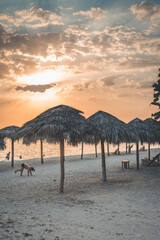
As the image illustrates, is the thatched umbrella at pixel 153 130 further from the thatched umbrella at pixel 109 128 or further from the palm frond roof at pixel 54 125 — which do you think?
the palm frond roof at pixel 54 125

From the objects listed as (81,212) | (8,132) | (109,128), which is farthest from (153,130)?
(81,212)

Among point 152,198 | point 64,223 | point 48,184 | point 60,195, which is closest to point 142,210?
point 152,198

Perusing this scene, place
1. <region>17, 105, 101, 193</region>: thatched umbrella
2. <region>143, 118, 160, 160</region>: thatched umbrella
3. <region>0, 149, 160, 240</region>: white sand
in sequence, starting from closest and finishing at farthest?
1. <region>0, 149, 160, 240</region>: white sand
2. <region>17, 105, 101, 193</region>: thatched umbrella
3. <region>143, 118, 160, 160</region>: thatched umbrella

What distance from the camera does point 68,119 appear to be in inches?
423

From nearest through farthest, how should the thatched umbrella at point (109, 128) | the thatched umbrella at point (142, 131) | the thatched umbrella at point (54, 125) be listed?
the thatched umbrella at point (54, 125)
the thatched umbrella at point (109, 128)
the thatched umbrella at point (142, 131)

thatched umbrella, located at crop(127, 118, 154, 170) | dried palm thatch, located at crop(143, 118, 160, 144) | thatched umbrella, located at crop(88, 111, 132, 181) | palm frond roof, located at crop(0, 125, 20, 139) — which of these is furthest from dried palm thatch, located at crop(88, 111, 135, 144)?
palm frond roof, located at crop(0, 125, 20, 139)

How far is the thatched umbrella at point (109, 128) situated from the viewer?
13398mm

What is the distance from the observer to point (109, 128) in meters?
13.7

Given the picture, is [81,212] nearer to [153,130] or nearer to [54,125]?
[54,125]

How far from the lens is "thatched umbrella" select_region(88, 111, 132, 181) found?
44.0ft

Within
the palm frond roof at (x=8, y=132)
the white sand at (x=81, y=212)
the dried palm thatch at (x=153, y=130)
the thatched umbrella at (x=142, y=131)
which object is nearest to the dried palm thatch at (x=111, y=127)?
the white sand at (x=81, y=212)

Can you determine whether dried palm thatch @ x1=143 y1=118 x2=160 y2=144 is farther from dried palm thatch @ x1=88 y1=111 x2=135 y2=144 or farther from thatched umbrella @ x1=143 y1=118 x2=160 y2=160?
dried palm thatch @ x1=88 y1=111 x2=135 y2=144

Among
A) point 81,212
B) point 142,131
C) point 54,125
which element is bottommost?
point 81,212

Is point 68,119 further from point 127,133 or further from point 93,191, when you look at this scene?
point 127,133
